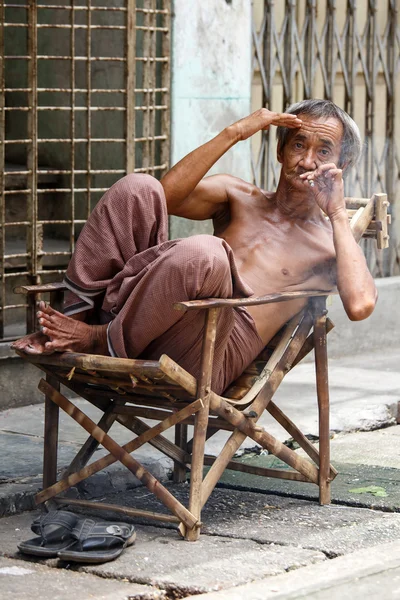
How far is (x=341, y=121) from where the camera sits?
4.97m

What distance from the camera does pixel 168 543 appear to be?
4.41 metres

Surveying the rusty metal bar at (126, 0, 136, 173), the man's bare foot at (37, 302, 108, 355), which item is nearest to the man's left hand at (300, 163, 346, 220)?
the man's bare foot at (37, 302, 108, 355)

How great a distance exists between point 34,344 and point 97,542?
765 millimetres

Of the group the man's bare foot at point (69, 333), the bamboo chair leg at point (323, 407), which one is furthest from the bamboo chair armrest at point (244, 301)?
the man's bare foot at point (69, 333)

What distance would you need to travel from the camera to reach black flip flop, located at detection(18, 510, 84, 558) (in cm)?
422

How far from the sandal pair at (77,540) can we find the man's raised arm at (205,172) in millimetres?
1447

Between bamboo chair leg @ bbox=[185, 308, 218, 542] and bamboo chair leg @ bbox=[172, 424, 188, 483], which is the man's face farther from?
bamboo chair leg @ bbox=[172, 424, 188, 483]

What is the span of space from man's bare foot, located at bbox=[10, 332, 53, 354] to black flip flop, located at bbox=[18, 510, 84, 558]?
59cm

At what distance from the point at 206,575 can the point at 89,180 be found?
3.39m

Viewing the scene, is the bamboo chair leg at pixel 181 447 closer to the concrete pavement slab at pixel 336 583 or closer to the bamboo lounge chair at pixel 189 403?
the bamboo lounge chair at pixel 189 403

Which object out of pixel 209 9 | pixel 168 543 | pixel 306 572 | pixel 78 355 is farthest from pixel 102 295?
pixel 209 9

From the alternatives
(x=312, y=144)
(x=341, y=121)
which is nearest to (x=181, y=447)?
(x=312, y=144)

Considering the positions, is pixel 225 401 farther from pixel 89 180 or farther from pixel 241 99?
pixel 241 99

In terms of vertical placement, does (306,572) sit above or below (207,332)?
below
